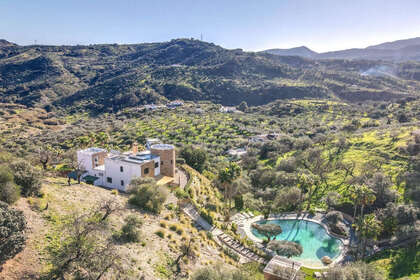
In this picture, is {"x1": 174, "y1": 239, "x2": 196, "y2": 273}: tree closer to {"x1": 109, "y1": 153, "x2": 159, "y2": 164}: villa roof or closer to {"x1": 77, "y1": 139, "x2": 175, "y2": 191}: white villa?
{"x1": 77, "y1": 139, "x2": 175, "y2": 191}: white villa

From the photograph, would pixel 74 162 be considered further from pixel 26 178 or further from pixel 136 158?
pixel 26 178

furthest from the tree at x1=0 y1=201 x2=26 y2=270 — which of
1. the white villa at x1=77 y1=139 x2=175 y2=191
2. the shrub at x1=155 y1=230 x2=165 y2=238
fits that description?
the white villa at x1=77 y1=139 x2=175 y2=191

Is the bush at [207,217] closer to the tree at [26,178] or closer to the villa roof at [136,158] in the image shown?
the villa roof at [136,158]

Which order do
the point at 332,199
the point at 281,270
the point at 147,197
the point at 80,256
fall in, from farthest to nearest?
the point at 332,199 → the point at 147,197 → the point at 281,270 → the point at 80,256

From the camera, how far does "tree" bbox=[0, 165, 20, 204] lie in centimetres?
1680

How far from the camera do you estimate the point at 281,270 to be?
774 inches

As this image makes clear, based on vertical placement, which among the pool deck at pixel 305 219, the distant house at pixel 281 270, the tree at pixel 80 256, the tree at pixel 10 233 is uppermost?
the tree at pixel 10 233

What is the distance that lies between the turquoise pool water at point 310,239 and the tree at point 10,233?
2333 cm

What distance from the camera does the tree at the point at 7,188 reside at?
16.8 meters

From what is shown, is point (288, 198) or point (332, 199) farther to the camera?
point (288, 198)

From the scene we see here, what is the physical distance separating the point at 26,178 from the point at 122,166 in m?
13.3

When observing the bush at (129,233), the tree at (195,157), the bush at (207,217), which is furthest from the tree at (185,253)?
the tree at (195,157)

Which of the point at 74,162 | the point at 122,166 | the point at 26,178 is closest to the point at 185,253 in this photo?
the point at 26,178

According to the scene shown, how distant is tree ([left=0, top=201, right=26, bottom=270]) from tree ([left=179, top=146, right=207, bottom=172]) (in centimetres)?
3332
